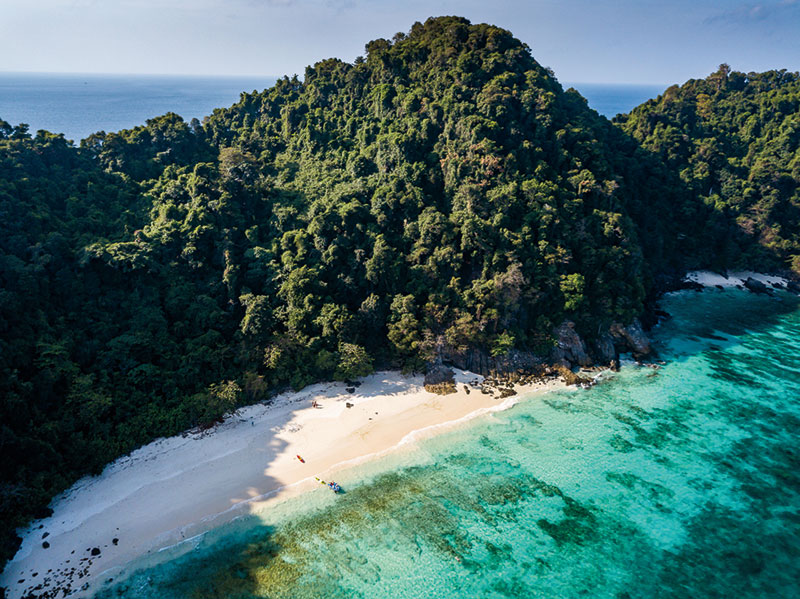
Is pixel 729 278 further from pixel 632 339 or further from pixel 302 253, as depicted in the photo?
pixel 302 253

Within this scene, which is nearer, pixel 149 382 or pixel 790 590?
pixel 790 590

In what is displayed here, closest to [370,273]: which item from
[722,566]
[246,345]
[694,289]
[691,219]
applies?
[246,345]

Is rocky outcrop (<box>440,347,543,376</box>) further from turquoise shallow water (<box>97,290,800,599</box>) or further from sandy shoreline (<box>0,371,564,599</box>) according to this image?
turquoise shallow water (<box>97,290,800,599</box>)

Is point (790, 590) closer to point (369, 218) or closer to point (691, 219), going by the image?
point (369, 218)

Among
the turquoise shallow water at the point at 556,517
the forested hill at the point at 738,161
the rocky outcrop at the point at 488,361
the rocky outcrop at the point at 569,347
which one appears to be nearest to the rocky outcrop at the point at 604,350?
the rocky outcrop at the point at 569,347

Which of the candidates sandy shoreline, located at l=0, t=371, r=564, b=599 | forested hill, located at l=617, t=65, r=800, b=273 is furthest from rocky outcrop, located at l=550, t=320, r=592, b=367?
forested hill, located at l=617, t=65, r=800, b=273

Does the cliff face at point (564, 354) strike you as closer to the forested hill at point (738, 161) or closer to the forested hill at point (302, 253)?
the forested hill at point (302, 253)
